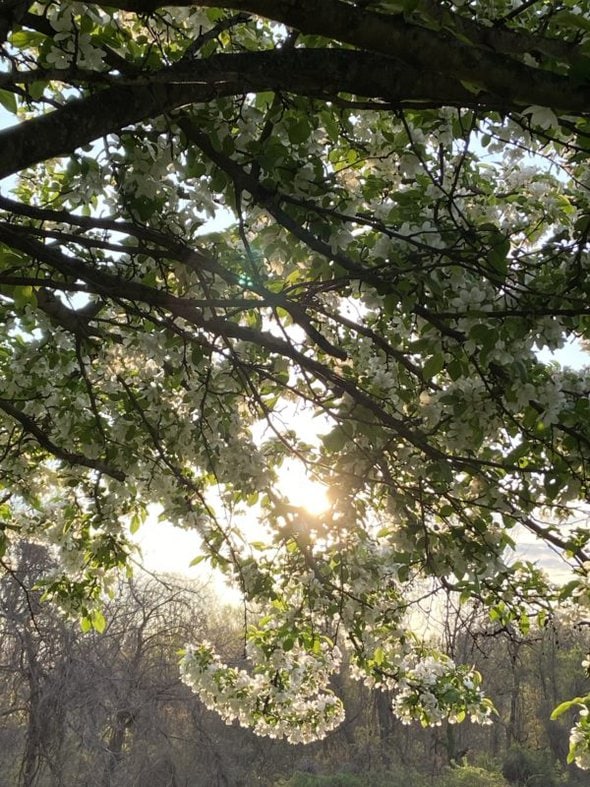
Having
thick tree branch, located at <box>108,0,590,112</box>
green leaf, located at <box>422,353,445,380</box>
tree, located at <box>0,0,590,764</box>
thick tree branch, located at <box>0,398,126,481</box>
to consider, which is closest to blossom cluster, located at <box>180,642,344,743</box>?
tree, located at <box>0,0,590,764</box>

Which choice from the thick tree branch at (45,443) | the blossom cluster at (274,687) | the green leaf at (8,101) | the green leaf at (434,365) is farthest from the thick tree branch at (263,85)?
the blossom cluster at (274,687)

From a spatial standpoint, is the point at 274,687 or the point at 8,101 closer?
the point at 8,101

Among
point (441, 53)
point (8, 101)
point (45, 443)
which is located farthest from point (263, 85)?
point (45, 443)

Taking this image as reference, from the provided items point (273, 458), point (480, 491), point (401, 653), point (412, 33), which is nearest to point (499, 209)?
point (480, 491)

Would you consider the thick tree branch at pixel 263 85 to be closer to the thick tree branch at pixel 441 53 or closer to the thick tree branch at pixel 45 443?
the thick tree branch at pixel 441 53

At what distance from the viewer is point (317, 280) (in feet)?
7.35

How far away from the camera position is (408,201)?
2.02 meters

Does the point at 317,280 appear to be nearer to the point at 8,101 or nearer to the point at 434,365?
the point at 434,365

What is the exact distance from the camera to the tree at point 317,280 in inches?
53.7

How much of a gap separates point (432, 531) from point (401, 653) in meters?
2.38

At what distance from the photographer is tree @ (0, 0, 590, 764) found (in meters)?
1.36

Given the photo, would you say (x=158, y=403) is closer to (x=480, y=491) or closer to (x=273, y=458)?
(x=273, y=458)

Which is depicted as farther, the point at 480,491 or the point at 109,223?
the point at 480,491

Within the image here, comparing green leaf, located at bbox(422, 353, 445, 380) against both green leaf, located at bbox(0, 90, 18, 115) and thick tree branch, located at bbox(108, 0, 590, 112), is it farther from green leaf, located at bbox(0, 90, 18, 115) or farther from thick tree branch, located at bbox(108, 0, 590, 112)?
green leaf, located at bbox(0, 90, 18, 115)
